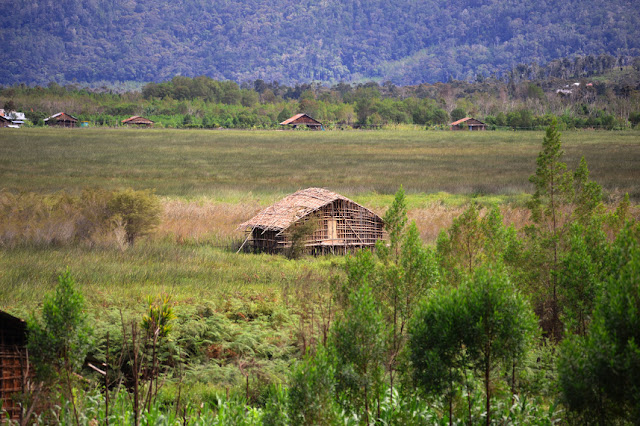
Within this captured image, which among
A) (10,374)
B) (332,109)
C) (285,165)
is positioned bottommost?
(10,374)

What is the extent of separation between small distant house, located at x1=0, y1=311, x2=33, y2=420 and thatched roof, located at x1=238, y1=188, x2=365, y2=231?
50.9ft

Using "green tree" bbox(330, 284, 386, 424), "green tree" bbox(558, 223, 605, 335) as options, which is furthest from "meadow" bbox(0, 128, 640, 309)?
"green tree" bbox(558, 223, 605, 335)

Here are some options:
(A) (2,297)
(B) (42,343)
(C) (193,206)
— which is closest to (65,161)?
(C) (193,206)

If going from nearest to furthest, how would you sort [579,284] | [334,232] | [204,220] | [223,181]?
[579,284] → [334,232] → [204,220] → [223,181]

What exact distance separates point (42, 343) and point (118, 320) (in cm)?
680

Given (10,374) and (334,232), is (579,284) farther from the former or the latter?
(334,232)

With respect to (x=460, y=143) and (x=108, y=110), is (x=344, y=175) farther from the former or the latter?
(x=108, y=110)

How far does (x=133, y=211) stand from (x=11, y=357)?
17.4 m

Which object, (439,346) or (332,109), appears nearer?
(439,346)

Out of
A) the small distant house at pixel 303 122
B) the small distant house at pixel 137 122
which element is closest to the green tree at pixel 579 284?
the small distant house at pixel 303 122

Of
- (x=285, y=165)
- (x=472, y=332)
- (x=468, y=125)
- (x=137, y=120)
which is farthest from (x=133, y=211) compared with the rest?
(x=137, y=120)

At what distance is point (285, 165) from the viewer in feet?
196

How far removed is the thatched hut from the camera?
22.9 metres

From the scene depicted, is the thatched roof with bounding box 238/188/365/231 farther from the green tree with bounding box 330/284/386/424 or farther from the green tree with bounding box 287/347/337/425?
the green tree with bounding box 287/347/337/425
